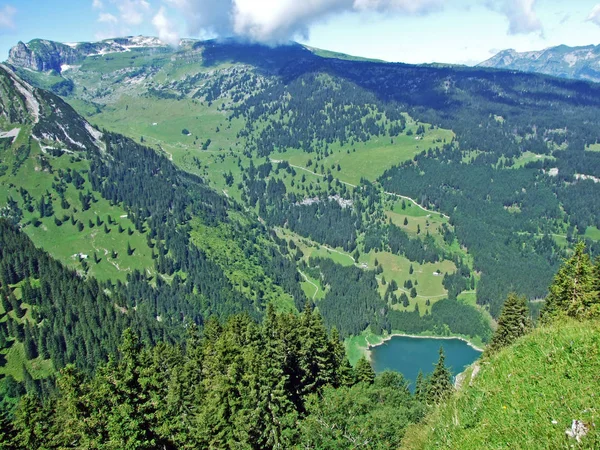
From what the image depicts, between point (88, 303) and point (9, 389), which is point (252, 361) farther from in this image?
point (88, 303)

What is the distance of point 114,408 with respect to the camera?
40.8 m

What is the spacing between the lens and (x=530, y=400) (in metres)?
16.4

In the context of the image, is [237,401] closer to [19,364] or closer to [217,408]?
[217,408]

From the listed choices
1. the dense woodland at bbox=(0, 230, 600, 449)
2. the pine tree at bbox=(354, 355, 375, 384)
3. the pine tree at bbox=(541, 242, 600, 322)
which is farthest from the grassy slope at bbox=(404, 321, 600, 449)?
the pine tree at bbox=(354, 355, 375, 384)

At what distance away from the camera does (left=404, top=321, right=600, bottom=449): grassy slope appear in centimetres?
1474

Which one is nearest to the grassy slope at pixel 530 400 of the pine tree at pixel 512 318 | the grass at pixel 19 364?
the pine tree at pixel 512 318

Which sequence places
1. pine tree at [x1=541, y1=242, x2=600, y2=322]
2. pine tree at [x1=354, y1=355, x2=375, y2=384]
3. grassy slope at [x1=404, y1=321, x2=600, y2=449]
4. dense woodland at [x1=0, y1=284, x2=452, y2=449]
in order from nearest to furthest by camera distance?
grassy slope at [x1=404, y1=321, x2=600, y2=449] < dense woodland at [x1=0, y1=284, x2=452, y2=449] < pine tree at [x1=541, y1=242, x2=600, y2=322] < pine tree at [x1=354, y1=355, x2=375, y2=384]

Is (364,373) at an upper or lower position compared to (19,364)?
upper

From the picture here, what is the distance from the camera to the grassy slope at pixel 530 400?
1474 cm

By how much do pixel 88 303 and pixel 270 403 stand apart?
367 ft

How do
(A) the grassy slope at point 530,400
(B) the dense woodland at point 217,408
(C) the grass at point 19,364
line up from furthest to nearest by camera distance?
(C) the grass at point 19,364, (B) the dense woodland at point 217,408, (A) the grassy slope at point 530,400

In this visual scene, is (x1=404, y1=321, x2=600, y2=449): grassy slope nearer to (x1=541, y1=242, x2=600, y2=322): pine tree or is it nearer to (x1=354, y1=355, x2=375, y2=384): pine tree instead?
(x1=541, y1=242, x2=600, y2=322): pine tree

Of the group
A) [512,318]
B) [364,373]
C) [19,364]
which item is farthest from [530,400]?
[19,364]

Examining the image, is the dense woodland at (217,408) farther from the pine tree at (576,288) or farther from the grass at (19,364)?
the grass at (19,364)
